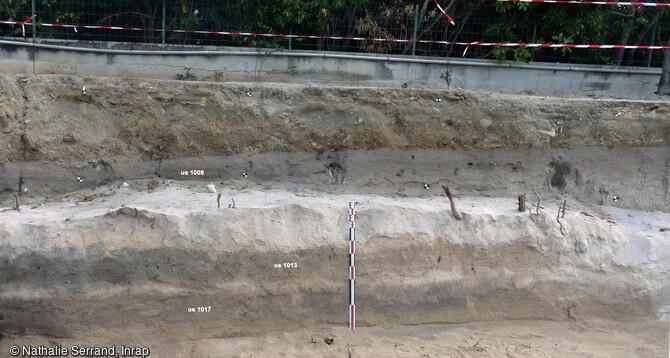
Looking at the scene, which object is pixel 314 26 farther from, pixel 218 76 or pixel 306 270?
pixel 306 270

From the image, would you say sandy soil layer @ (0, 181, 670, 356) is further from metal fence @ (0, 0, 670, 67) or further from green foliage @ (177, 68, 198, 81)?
metal fence @ (0, 0, 670, 67)

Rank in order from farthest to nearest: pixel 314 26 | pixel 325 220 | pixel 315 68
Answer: pixel 314 26 → pixel 315 68 → pixel 325 220

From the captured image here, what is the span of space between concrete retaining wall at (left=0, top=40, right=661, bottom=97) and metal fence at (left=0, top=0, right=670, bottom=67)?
316mm

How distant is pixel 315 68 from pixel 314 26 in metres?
0.80

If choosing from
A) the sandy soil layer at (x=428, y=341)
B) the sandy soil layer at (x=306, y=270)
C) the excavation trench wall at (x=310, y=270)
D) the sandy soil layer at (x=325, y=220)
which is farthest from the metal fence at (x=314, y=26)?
the sandy soil layer at (x=428, y=341)

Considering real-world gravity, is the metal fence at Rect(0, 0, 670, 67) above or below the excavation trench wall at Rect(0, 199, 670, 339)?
above

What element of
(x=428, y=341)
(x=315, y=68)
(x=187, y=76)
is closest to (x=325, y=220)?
(x=428, y=341)

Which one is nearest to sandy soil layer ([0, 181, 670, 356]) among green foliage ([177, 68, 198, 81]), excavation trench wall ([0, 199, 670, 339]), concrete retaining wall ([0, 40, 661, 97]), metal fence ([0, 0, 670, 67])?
excavation trench wall ([0, 199, 670, 339])

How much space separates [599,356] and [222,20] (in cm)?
621

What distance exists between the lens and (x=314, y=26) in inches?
304

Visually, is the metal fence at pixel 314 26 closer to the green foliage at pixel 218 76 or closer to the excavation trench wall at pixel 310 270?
the green foliage at pixel 218 76

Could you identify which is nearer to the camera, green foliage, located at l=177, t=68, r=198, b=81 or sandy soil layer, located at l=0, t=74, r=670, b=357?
sandy soil layer, located at l=0, t=74, r=670, b=357

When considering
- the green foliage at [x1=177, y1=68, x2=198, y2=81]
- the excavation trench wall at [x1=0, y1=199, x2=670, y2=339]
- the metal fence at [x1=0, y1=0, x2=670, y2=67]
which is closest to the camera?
the excavation trench wall at [x1=0, y1=199, x2=670, y2=339]

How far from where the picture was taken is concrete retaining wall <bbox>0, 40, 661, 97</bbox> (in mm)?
6809
